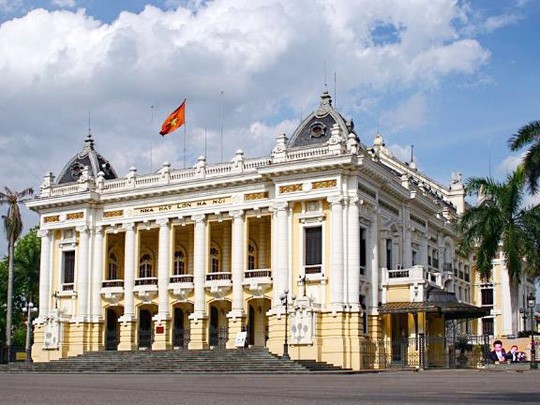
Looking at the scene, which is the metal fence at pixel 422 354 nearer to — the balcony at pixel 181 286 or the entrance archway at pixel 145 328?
the balcony at pixel 181 286

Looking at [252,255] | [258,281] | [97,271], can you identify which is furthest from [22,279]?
[258,281]

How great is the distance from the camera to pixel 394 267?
56125 mm

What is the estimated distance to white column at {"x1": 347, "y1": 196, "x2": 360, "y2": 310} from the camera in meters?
Result: 49.1

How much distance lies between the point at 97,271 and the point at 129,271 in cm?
261

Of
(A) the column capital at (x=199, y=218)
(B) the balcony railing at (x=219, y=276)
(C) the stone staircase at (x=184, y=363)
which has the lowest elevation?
(C) the stone staircase at (x=184, y=363)

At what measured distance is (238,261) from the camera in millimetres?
53250

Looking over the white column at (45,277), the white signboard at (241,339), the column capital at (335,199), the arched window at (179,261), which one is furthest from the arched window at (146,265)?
the column capital at (335,199)

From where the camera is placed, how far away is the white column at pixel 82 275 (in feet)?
190

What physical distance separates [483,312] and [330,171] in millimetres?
13001

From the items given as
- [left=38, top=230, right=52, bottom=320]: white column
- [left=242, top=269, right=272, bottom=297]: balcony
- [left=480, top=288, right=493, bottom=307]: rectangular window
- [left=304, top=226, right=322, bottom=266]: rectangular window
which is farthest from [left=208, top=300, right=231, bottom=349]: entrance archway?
[left=480, top=288, right=493, bottom=307]: rectangular window

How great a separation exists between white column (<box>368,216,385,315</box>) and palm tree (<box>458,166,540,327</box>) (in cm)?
603

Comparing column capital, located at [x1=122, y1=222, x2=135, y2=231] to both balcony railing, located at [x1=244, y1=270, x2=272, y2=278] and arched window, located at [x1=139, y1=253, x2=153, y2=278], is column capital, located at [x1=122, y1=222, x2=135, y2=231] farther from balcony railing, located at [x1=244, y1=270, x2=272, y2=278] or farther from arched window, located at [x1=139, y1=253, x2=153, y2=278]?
balcony railing, located at [x1=244, y1=270, x2=272, y2=278]

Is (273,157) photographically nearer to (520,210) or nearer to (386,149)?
(520,210)

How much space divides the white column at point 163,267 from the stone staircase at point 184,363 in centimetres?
337
